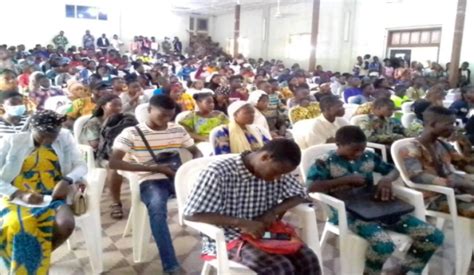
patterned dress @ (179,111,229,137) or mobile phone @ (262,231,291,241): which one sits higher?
patterned dress @ (179,111,229,137)

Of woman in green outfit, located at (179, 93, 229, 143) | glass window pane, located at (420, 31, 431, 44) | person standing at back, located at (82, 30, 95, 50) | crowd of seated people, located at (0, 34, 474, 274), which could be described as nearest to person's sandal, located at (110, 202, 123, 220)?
crowd of seated people, located at (0, 34, 474, 274)

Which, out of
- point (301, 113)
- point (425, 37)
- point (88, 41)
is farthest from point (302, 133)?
point (88, 41)

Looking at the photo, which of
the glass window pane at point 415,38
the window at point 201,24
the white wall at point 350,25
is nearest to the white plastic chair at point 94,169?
the white wall at point 350,25

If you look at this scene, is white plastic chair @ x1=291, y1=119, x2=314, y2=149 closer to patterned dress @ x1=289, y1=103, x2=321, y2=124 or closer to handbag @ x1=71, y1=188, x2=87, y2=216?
patterned dress @ x1=289, y1=103, x2=321, y2=124

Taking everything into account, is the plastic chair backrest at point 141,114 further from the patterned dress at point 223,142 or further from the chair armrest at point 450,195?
the chair armrest at point 450,195

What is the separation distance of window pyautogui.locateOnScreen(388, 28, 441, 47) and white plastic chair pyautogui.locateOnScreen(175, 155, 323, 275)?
11.6m

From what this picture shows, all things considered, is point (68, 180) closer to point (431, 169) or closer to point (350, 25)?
point (431, 169)

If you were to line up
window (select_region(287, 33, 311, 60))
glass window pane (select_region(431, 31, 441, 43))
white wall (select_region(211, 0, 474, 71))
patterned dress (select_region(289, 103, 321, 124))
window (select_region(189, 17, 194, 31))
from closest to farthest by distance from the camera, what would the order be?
patterned dress (select_region(289, 103, 321, 124)) → white wall (select_region(211, 0, 474, 71)) → glass window pane (select_region(431, 31, 441, 43)) → window (select_region(287, 33, 311, 60)) → window (select_region(189, 17, 194, 31))

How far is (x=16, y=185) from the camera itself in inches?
93.9

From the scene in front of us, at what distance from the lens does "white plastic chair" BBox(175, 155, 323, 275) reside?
1.96 m

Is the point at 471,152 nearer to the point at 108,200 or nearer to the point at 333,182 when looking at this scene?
the point at 333,182

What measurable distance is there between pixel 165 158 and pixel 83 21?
683 inches

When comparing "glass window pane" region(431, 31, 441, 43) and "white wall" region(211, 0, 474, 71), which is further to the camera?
"glass window pane" region(431, 31, 441, 43)

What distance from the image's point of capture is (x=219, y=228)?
2002mm
